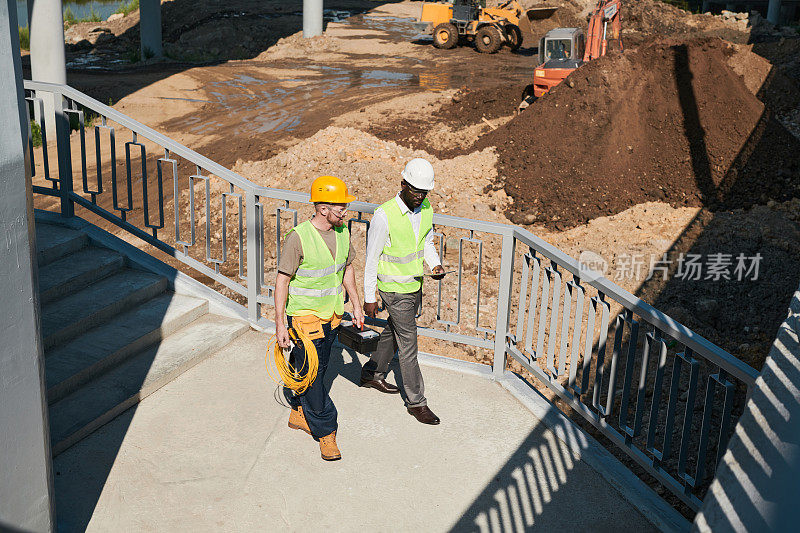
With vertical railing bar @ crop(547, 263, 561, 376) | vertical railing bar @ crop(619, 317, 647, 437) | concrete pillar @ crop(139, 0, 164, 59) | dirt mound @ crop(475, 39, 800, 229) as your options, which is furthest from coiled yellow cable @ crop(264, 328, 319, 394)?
concrete pillar @ crop(139, 0, 164, 59)

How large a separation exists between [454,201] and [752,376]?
11.0 meters

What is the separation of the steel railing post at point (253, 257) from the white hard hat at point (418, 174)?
6.50 feet

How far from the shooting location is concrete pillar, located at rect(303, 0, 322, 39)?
108ft

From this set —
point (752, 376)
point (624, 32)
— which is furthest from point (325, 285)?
point (624, 32)

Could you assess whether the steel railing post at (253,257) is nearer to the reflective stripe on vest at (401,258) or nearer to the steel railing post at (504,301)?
the reflective stripe on vest at (401,258)

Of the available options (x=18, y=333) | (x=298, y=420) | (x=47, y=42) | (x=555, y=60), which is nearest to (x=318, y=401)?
(x=298, y=420)

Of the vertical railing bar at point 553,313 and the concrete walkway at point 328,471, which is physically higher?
the vertical railing bar at point 553,313

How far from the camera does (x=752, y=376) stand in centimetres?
412

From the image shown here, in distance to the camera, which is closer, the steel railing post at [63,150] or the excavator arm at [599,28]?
the steel railing post at [63,150]

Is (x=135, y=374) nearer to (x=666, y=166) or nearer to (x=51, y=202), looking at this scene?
(x=51, y=202)

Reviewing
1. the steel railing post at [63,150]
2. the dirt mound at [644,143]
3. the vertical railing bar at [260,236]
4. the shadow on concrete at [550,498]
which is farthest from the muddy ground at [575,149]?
the steel railing post at [63,150]

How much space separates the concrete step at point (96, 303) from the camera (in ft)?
20.2

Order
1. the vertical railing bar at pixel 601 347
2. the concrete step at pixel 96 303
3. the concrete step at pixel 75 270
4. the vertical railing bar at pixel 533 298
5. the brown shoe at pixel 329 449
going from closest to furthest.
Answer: the vertical railing bar at pixel 601 347
the brown shoe at pixel 329 449
the vertical railing bar at pixel 533 298
the concrete step at pixel 96 303
the concrete step at pixel 75 270

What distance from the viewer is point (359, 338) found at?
19.0 feet
